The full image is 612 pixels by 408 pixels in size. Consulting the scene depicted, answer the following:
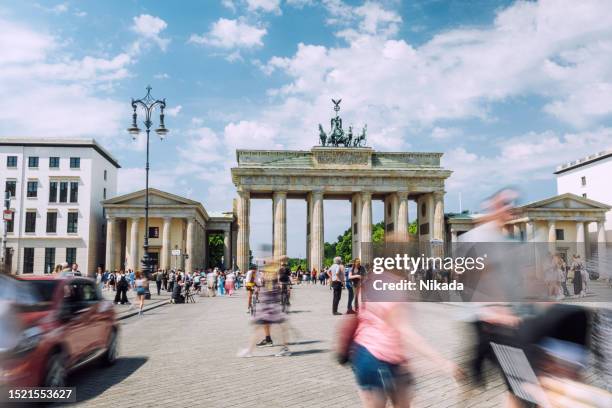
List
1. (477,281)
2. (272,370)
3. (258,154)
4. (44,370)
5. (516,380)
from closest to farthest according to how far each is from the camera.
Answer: (516,380), (477,281), (44,370), (272,370), (258,154)

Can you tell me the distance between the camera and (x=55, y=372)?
6719 mm

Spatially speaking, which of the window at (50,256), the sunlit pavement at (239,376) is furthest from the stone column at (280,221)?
the sunlit pavement at (239,376)

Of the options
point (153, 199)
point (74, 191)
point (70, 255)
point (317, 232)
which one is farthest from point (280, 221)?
point (70, 255)

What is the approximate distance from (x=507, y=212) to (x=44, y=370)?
5601 millimetres

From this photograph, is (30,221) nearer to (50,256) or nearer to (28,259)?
(28,259)

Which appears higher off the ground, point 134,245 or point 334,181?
point 334,181

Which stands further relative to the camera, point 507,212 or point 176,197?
point 176,197

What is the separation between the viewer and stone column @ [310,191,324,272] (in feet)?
219

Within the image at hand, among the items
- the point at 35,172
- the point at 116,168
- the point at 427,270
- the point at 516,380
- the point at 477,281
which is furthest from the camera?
the point at 116,168

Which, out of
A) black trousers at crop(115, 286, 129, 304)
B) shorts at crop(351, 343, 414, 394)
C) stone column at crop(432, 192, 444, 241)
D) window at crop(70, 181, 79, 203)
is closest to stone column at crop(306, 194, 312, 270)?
stone column at crop(432, 192, 444, 241)

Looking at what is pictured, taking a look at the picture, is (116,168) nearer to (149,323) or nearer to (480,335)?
(149,323)

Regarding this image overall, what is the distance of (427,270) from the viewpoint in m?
7.45

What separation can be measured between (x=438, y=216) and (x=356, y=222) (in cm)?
1097

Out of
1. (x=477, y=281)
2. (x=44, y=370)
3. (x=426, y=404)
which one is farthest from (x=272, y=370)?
(x=477, y=281)
